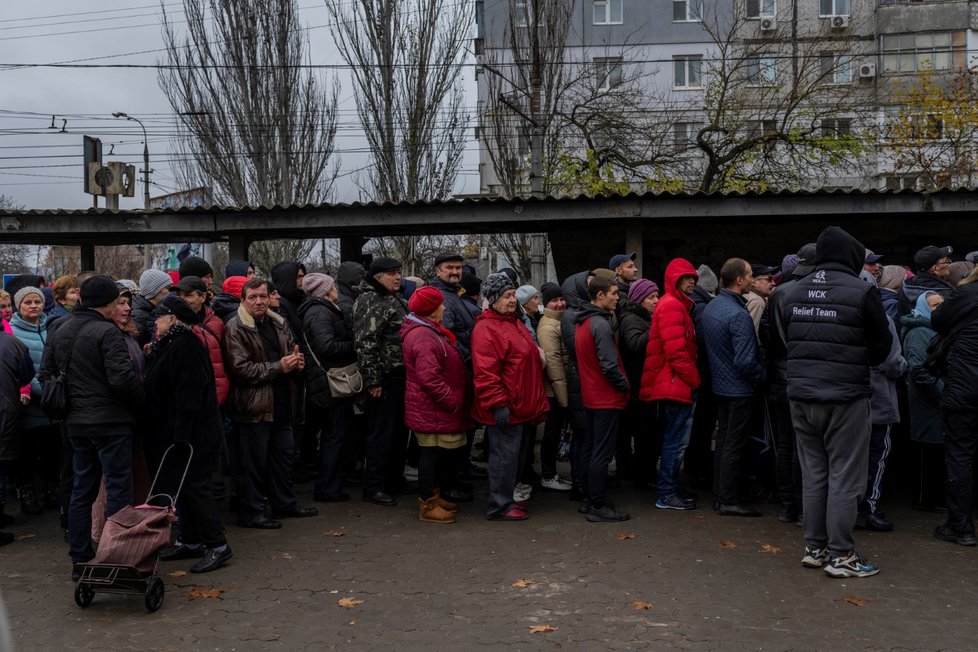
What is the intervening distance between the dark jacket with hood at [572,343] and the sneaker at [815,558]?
224cm

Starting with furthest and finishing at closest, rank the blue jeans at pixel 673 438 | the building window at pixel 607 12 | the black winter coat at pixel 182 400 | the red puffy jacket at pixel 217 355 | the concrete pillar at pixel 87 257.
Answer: the building window at pixel 607 12 < the concrete pillar at pixel 87 257 < the blue jeans at pixel 673 438 < the red puffy jacket at pixel 217 355 < the black winter coat at pixel 182 400

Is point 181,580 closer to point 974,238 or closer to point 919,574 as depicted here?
point 919,574

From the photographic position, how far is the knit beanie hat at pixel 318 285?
8234 mm

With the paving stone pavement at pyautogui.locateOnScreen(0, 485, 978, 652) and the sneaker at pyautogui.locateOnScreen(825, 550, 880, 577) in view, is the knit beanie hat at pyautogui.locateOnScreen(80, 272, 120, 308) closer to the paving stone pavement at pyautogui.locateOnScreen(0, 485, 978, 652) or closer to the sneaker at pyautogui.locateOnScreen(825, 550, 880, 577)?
the paving stone pavement at pyautogui.locateOnScreen(0, 485, 978, 652)

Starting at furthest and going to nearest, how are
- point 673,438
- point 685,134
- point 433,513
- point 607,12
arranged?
point 607,12, point 685,134, point 673,438, point 433,513

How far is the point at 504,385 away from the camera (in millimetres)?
7383

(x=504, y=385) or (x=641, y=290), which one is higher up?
(x=641, y=290)

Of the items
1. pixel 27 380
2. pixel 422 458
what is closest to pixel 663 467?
pixel 422 458

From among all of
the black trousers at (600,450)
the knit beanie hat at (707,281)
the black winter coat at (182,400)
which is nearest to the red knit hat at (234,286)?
the black winter coat at (182,400)

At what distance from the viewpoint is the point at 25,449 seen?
8.05 metres

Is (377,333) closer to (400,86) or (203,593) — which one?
(203,593)

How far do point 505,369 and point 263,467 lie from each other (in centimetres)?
210

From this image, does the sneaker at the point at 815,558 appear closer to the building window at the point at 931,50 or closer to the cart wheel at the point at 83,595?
the cart wheel at the point at 83,595

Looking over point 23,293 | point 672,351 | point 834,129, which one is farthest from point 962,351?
point 834,129
